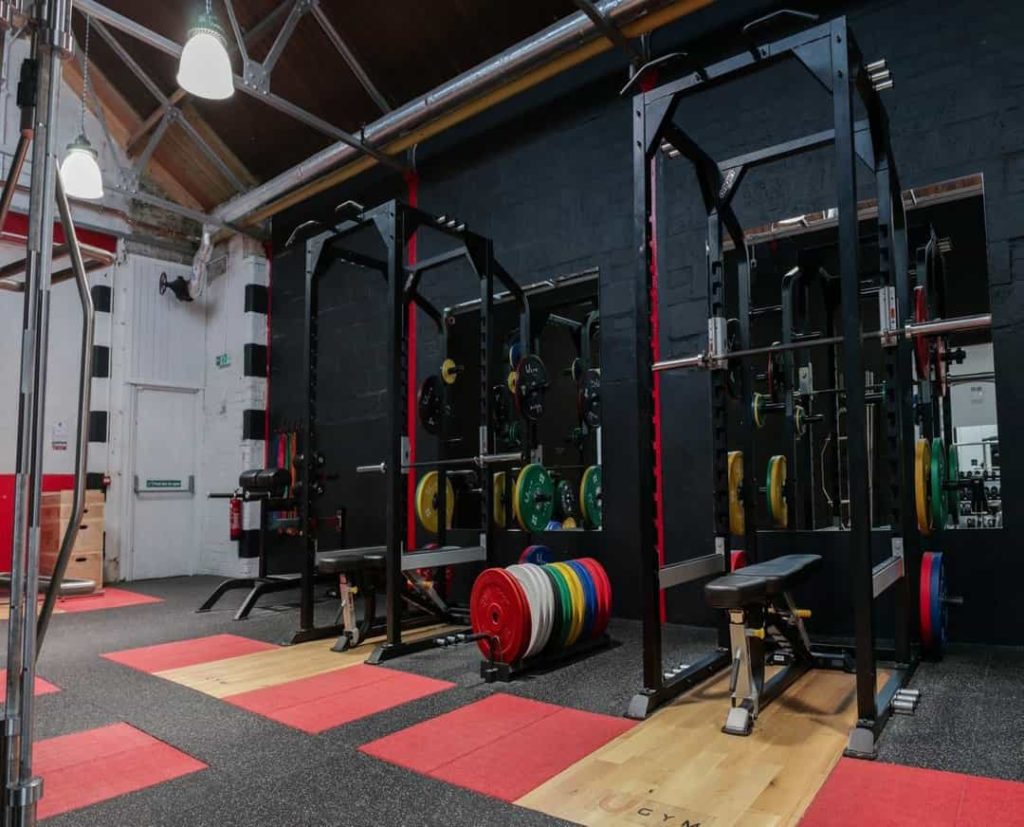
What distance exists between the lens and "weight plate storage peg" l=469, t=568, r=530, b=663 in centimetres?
304

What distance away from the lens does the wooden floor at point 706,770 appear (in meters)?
1.78

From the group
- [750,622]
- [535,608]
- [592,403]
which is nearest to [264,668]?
[535,608]

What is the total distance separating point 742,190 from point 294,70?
12.2 feet

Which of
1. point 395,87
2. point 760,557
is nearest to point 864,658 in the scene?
point 760,557

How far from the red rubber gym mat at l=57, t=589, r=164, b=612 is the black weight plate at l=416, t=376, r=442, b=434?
2737 millimetres

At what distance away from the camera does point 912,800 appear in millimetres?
1795

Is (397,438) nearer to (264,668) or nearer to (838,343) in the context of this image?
(264,668)

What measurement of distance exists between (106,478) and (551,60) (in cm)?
546

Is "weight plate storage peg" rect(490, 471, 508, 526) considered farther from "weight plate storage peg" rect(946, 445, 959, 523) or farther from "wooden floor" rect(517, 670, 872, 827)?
"weight plate storage peg" rect(946, 445, 959, 523)

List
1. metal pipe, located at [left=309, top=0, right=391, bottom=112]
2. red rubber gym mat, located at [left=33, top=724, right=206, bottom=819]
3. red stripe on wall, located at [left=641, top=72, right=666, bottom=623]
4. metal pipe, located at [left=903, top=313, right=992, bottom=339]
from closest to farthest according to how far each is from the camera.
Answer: red rubber gym mat, located at [left=33, top=724, right=206, bottom=819] < metal pipe, located at [left=903, top=313, right=992, bottom=339] < red stripe on wall, located at [left=641, top=72, right=666, bottom=623] < metal pipe, located at [left=309, top=0, right=391, bottom=112]

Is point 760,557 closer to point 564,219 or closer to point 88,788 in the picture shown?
point 564,219

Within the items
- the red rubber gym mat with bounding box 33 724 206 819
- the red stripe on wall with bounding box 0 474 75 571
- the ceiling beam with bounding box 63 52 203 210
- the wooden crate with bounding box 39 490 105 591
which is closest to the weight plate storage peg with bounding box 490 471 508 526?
the red rubber gym mat with bounding box 33 724 206 819

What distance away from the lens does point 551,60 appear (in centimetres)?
443

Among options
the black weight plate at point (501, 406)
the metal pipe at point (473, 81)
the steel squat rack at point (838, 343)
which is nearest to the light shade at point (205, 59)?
the metal pipe at point (473, 81)
